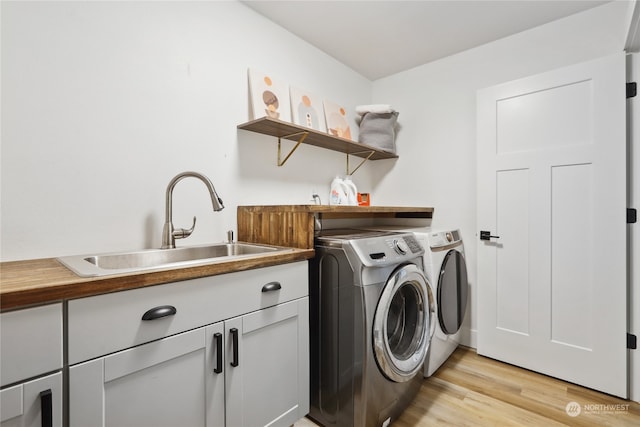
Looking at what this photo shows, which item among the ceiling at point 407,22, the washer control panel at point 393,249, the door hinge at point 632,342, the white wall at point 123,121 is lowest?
the door hinge at point 632,342

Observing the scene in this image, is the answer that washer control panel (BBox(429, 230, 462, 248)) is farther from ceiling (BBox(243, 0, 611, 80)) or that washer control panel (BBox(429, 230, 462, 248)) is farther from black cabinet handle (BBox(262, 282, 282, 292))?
ceiling (BBox(243, 0, 611, 80))

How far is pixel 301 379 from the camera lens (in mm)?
1443

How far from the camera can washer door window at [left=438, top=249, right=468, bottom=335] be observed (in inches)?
78.7

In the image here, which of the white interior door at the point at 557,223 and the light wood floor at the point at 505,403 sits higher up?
the white interior door at the point at 557,223

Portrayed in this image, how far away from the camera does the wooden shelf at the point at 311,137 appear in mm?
1832

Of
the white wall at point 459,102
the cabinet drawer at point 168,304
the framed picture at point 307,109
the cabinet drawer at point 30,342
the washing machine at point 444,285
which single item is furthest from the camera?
the framed picture at point 307,109

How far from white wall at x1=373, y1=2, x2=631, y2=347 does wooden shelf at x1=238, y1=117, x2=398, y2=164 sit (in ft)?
1.03

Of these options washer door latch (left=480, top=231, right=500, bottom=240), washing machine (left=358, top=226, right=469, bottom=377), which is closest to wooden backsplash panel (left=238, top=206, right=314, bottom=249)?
washing machine (left=358, top=226, right=469, bottom=377)

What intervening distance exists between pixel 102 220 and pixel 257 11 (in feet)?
5.44

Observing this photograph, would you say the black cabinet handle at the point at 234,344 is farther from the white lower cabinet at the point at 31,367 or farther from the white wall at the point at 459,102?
the white wall at the point at 459,102

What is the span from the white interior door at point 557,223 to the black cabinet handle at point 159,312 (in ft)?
7.22

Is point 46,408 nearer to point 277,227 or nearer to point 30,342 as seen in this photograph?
point 30,342

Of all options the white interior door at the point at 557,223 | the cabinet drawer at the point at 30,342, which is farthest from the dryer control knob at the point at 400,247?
the cabinet drawer at the point at 30,342

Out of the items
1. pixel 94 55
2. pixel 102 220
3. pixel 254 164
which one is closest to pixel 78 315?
pixel 102 220
